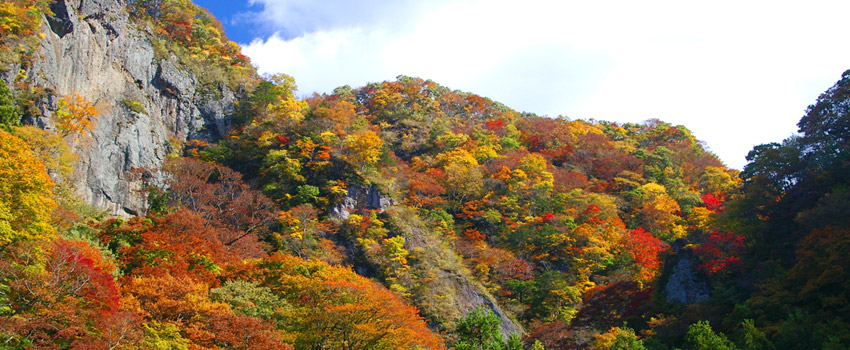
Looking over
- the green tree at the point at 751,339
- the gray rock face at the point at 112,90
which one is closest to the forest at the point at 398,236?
the green tree at the point at 751,339

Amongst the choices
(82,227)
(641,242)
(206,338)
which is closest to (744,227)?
(641,242)

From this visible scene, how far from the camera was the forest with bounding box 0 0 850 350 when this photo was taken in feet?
64.2

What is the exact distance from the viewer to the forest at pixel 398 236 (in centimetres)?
1956

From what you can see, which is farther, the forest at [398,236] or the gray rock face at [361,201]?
the gray rock face at [361,201]

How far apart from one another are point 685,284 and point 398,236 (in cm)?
1547

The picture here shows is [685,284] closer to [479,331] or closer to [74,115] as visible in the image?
[479,331]

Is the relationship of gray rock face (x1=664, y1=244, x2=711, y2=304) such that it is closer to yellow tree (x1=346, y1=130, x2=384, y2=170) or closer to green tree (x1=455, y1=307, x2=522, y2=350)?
green tree (x1=455, y1=307, x2=522, y2=350)

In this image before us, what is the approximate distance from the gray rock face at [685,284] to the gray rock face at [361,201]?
17.2 metres

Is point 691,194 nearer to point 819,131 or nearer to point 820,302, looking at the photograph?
point 819,131

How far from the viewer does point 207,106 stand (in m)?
44.8

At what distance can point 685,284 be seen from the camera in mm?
26297

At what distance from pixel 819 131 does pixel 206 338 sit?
27.5m

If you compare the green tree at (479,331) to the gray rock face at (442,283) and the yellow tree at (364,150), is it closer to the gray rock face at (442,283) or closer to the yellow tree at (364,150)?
the gray rock face at (442,283)

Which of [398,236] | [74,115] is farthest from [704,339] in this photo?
[74,115]
